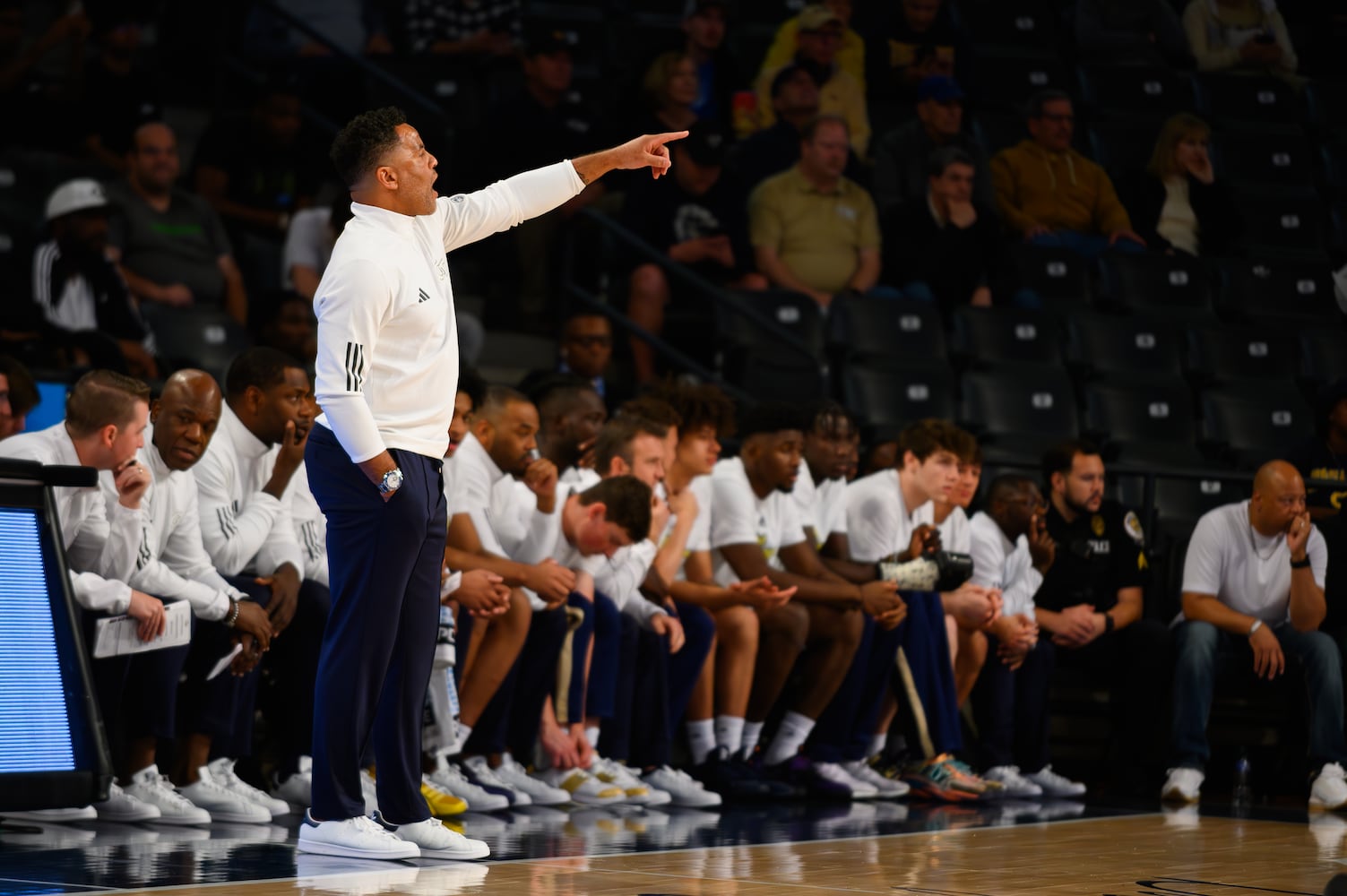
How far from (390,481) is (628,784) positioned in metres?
2.45

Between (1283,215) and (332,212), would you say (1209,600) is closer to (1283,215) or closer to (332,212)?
(332,212)

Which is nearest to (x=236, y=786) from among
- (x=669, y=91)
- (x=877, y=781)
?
(x=877, y=781)

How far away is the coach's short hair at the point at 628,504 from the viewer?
20.8 feet

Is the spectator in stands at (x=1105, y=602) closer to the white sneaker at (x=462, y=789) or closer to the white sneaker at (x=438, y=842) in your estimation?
the white sneaker at (x=462, y=789)

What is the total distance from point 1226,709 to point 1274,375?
304cm

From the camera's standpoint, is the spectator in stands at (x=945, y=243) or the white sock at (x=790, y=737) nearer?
the white sock at (x=790, y=737)

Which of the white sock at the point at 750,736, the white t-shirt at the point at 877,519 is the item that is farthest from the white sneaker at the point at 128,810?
the white t-shirt at the point at 877,519

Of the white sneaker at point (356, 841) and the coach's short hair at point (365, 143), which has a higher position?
the coach's short hair at point (365, 143)

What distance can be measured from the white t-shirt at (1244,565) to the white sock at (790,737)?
2072 mm

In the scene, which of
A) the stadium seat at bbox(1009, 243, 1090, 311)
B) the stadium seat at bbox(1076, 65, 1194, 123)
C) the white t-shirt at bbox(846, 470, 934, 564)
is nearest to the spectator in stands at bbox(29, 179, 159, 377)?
the white t-shirt at bbox(846, 470, 934, 564)

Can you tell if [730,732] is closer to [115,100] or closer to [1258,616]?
[1258,616]

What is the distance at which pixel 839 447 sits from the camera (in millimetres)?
7730

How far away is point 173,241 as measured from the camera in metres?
8.69

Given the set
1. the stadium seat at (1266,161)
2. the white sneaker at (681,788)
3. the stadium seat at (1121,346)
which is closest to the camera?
the white sneaker at (681,788)
